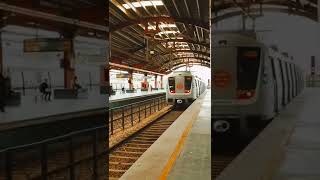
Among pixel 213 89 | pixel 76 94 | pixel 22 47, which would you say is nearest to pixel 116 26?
pixel 76 94

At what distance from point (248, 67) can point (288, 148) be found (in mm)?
390

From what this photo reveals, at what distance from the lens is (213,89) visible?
1206 mm

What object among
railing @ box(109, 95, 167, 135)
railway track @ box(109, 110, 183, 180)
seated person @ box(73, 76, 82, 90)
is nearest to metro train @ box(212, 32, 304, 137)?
seated person @ box(73, 76, 82, 90)

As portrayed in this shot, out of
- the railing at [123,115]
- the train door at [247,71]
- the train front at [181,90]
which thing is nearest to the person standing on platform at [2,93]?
the train door at [247,71]

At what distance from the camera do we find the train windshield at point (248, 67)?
1.31 metres

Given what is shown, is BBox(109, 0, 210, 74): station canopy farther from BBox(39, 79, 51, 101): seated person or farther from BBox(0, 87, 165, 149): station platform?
BBox(39, 79, 51, 101): seated person

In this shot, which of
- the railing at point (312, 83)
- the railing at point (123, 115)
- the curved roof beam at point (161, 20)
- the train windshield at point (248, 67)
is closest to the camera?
the railing at point (312, 83)

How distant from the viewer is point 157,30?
174 centimetres

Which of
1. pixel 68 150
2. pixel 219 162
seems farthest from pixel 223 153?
pixel 68 150

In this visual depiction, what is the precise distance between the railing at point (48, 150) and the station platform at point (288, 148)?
60cm

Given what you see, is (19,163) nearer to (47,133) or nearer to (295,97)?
(47,133)

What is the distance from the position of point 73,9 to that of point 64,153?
1.90ft

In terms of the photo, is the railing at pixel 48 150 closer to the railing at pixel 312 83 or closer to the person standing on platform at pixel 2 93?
the person standing on platform at pixel 2 93

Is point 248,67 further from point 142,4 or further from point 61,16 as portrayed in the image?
point 61,16
